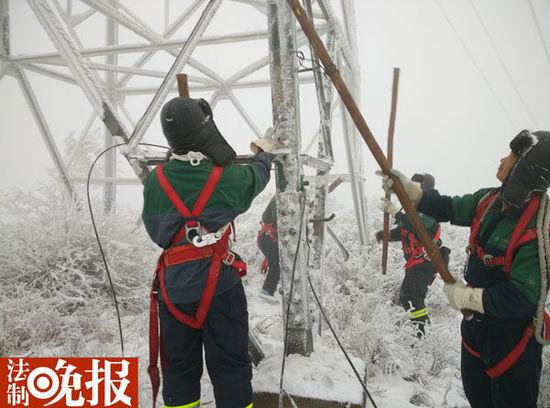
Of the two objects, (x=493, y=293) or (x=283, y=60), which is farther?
(x=283, y=60)

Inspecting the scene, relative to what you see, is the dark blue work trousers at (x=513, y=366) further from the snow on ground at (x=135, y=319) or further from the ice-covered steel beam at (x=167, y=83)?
the ice-covered steel beam at (x=167, y=83)

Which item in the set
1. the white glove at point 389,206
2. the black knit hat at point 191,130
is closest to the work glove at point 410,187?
the white glove at point 389,206

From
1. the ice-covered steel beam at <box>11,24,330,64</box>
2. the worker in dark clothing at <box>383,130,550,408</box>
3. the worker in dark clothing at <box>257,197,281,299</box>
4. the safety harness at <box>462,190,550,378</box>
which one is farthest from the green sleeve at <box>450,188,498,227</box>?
the worker in dark clothing at <box>257,197,281,299</box>

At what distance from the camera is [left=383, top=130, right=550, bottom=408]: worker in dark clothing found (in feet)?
5.16

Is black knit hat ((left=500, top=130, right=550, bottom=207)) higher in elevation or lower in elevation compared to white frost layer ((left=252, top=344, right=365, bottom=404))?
higher

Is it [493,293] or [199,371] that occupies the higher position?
[493,293]

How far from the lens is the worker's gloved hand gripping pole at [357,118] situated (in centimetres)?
179

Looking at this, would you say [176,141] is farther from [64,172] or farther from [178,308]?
[64,172]

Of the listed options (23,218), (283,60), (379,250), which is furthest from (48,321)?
(379,250)

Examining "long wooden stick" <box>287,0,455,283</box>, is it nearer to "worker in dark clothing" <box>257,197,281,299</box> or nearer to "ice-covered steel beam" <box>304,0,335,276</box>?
"ice-covered steel beam" <box>304,0,335,276</box>

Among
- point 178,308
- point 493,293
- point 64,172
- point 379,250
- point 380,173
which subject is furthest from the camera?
point 379,250

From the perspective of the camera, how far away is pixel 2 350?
9.62 feet

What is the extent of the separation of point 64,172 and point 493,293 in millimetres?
4854

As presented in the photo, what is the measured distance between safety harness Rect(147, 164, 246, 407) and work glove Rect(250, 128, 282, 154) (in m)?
0.45
